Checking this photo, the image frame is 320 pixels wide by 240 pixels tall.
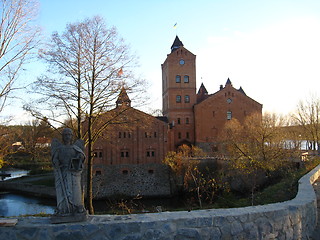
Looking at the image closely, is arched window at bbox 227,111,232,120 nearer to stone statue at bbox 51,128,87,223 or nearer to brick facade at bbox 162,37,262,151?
brick facade at bbox 162,37,262,151

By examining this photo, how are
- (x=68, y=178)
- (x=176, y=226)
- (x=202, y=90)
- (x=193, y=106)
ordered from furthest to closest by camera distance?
(x=202, y=90)
(x=193, y=106)
(x=68, y=178)
(x=176, y=226)

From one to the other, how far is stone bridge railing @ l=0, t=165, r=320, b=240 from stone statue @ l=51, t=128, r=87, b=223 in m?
0.25

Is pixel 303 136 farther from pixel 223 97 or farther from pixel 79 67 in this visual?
pixel 79 67

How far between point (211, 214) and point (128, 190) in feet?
84.6

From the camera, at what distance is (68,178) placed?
4277 millimetres

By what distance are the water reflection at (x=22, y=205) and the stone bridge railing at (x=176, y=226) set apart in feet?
67.2

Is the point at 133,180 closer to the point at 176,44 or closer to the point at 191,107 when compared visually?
the point at 191,107

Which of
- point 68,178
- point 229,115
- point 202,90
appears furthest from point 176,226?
point 202,90

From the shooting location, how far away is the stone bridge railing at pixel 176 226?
12.8 feet

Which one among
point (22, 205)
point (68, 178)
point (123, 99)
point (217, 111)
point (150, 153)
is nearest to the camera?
point (68, 178)

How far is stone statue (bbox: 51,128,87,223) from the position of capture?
417 cm

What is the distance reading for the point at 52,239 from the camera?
3869 mm

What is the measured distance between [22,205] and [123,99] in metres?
19.2

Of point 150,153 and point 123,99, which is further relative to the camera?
point 150,153
